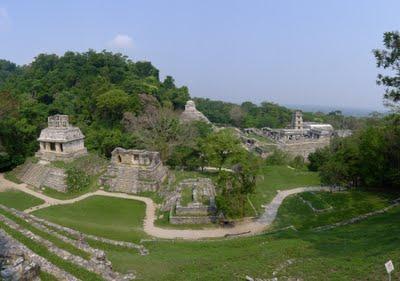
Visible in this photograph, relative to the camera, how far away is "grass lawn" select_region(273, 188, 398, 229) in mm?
21547

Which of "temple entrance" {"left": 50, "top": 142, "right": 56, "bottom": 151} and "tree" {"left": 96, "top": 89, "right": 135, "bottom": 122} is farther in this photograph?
"tree" {"left": 96, "top": 89, "right": 135, "bottom": 122}

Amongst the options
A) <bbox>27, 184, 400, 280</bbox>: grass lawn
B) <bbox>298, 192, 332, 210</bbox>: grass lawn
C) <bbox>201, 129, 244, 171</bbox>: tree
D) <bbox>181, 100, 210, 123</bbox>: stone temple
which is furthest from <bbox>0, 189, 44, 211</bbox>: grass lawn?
<bbox>181, 100, 210, 123</bbox>: stone temple

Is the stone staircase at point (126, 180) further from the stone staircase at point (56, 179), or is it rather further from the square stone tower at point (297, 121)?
the square stone tower at point (297, 121)

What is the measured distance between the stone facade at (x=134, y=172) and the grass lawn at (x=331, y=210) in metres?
10.7

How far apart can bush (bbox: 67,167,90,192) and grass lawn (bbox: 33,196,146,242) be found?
8.01 ft

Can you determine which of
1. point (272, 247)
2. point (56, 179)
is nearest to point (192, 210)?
point (272, 247)

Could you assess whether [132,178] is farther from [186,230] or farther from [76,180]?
[186,230]

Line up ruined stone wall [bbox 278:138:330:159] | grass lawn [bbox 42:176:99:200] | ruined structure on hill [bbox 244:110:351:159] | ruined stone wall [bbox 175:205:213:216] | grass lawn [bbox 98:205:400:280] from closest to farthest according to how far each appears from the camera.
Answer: grass lawn [bbox 98:205:400:280] < ruined stone wall [bbox 175:205:213:216] < grass lawn [bbox 42:176:99:200] < ruined stone wall [bbox 278:138:330:159] < ruined structure on hill [bbox 244:110:351:159]

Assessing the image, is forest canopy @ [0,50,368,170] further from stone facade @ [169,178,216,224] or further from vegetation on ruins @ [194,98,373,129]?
vegetation on ruins @ [194,98,373,129]

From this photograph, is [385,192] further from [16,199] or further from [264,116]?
[264,116]

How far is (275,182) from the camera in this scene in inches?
1259

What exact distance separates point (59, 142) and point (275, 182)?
20238 millimetres

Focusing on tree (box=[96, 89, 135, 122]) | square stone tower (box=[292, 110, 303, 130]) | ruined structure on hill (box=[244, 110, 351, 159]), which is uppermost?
tree (box=[96, 89, 135, 122])

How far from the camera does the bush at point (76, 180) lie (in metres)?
27.7
